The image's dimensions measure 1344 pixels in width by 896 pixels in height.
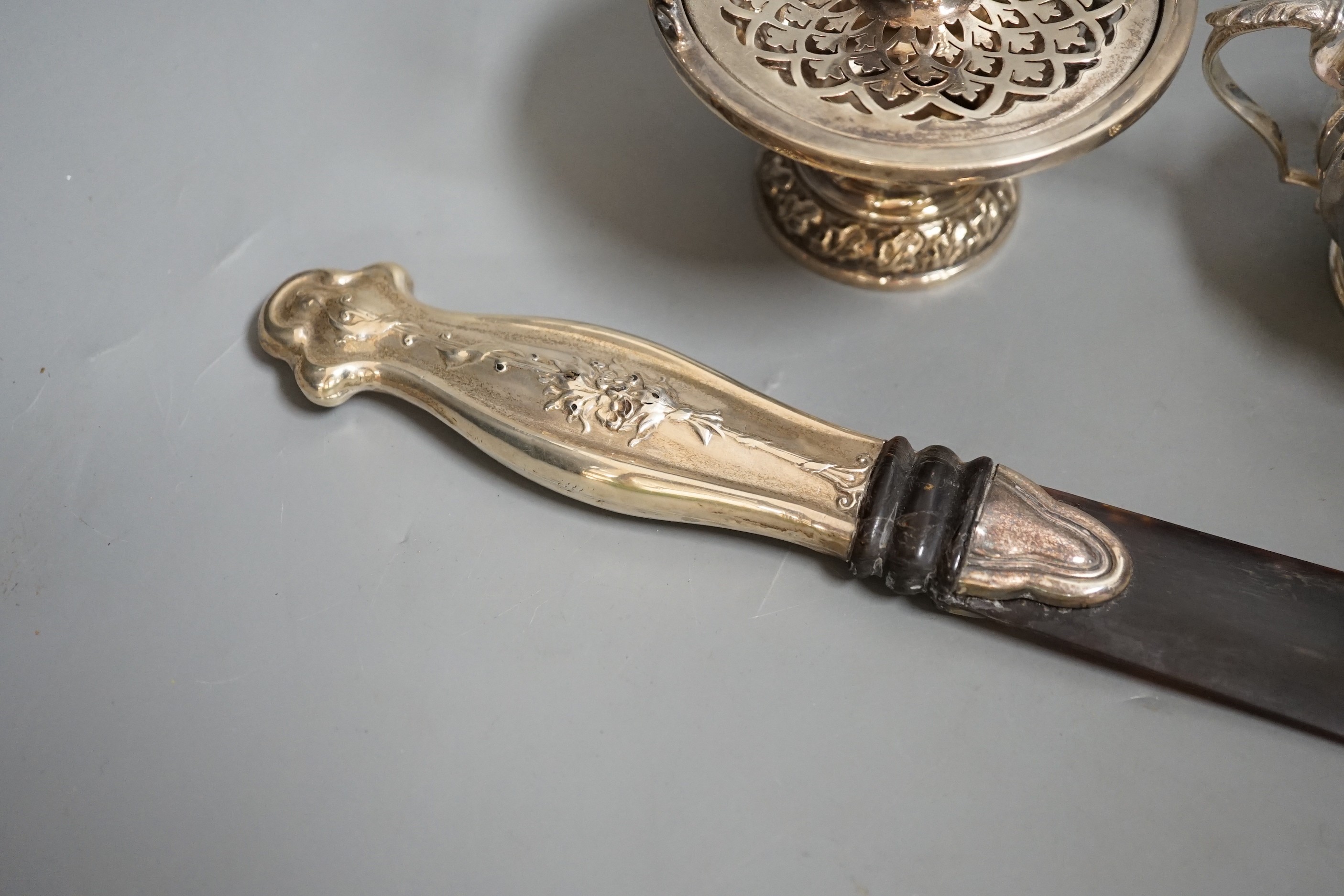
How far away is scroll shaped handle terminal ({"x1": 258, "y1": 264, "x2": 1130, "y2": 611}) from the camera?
0.60m

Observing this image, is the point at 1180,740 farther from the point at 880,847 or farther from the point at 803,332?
the point at 803,332

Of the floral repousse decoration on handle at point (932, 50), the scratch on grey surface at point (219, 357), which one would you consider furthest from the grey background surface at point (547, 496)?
the floral repousse decoration on handle at point (932, 50)

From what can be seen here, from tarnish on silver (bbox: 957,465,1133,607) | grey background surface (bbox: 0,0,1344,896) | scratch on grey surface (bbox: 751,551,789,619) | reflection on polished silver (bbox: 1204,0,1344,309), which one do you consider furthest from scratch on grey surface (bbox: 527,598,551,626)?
reflection on polished silver (bbox: 1204,0,1344,309)

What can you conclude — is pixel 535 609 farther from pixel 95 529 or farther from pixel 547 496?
pixel 95 529

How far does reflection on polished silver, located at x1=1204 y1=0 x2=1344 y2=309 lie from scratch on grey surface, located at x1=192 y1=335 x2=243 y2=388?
59 centimetres

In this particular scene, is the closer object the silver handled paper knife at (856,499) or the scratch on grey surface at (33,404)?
the silver handled paper knife at (856,499)

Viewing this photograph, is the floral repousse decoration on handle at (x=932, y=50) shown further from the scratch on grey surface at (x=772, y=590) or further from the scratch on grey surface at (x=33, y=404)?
the scratch on grey surface at (x=33, y=404)

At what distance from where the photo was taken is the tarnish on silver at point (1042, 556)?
597mm

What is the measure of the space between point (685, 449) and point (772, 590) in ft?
0.29

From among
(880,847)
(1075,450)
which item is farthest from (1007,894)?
(1075,450)

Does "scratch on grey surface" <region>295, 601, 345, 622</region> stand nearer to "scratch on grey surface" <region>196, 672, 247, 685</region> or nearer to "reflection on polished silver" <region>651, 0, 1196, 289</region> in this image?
"scratch on grey surface" <region>196, 672, 247, 685</region>

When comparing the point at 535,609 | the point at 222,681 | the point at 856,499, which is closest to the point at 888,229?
the point at 856,499

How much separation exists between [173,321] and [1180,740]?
62 cm

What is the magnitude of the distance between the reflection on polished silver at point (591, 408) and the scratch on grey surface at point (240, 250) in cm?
7
